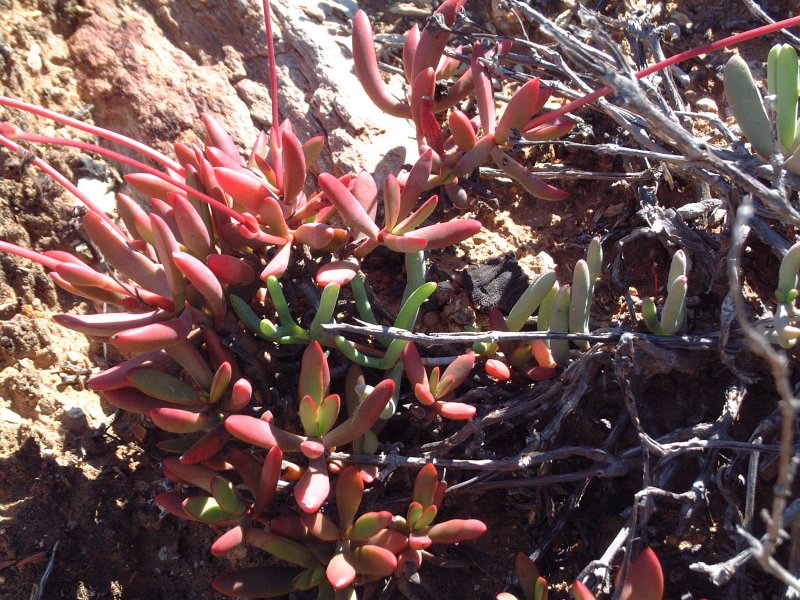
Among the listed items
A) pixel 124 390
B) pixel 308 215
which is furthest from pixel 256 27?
pixel 124 390

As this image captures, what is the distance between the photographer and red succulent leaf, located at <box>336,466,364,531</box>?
1.59 m

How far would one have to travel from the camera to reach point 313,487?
1574 mm

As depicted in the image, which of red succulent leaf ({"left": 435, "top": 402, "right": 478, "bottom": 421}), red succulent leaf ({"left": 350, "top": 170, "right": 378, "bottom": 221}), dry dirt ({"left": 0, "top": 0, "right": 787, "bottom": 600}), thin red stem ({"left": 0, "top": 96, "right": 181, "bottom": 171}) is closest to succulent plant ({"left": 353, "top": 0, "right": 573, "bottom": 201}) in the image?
red succulent leaf ({"left": 350, "top": 170, "right": 378, "bottom": 221})

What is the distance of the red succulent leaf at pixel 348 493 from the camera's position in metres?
1.59

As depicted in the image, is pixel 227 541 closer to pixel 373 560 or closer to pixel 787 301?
pixel 373 560

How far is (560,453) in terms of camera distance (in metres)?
1.66

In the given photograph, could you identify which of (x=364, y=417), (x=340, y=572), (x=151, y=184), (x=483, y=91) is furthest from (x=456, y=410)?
(x=151, y=184)

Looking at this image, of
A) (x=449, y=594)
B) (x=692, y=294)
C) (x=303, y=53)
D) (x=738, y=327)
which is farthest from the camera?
(x=303, y=53)

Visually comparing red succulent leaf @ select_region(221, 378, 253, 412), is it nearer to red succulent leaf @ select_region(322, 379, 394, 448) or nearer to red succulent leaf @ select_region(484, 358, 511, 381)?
red succulent leaf @ select_region(322, 379, 394, 448)

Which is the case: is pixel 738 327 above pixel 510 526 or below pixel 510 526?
above

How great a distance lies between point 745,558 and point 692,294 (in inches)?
31.8

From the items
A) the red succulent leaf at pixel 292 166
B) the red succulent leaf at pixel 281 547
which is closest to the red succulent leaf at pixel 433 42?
the red succulent leaf at pixel 292 166

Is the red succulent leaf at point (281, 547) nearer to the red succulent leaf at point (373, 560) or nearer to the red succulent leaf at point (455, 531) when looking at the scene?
the red succulent leaf at point (373, 560)

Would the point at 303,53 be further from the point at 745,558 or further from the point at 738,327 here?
the point at 745,558
